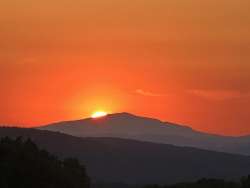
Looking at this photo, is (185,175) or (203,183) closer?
(203,183)

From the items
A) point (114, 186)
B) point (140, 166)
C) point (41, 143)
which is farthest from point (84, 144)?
point (114, 186)

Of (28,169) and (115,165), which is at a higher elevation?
(115,165)

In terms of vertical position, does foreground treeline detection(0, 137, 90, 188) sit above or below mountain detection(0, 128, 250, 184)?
below

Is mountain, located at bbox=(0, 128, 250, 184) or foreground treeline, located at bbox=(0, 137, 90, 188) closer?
foreground treeline, located at bbox=(0, 137, 90, 188)

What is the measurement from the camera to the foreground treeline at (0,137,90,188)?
50844 mm

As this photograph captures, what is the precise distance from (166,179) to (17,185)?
120 m

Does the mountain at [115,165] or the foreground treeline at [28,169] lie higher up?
the mountain at [115,165]

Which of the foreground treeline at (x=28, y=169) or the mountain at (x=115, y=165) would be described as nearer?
the foreground treeline at (x=28, y=169)

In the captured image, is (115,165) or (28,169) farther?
(115,165)

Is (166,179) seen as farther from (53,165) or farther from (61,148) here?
(53,165)

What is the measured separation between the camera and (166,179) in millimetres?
169000

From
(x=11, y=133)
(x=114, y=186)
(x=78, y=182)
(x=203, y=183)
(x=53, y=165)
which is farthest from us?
(x=11, y=133)

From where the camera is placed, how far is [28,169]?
5188 centimetres

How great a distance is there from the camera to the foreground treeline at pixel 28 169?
5084 centimetres
